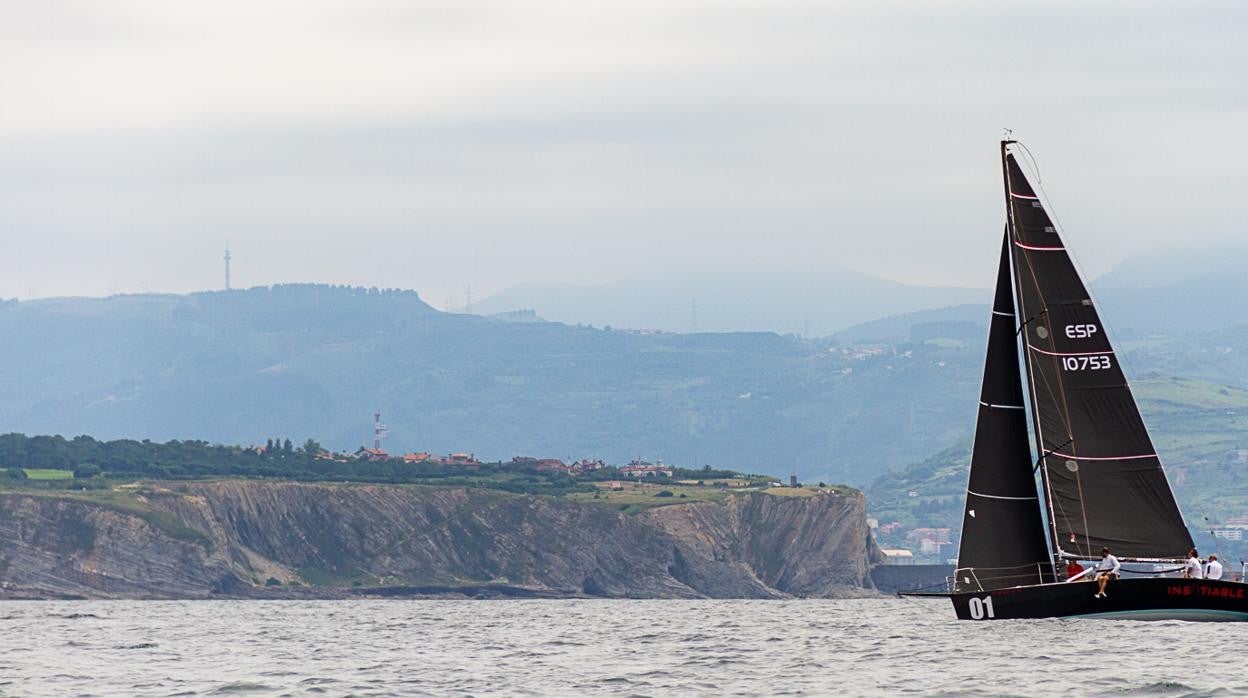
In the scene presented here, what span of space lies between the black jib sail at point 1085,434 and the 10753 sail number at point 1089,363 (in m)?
0.03

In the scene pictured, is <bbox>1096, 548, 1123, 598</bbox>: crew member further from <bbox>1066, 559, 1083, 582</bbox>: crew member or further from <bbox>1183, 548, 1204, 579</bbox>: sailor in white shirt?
<bbox>1183, 548, 1204, 579</bbox>: sailor in white shirt

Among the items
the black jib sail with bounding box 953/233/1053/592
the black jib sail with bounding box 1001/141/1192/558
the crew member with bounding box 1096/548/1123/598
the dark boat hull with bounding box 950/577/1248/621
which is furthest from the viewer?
the black jib sail with bounding box 953/233/1053/592

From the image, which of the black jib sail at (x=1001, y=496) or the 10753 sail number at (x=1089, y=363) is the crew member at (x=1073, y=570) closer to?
the black jib sail at (x=1001, y=496)

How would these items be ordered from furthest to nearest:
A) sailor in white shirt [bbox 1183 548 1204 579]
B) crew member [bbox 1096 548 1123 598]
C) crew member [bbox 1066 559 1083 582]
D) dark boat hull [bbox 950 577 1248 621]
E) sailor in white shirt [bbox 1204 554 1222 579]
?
crew member [bbox 1066 559 1083 582]
sailor in white shirt [bbox 1204 554 1222 579]
sailor in white shirt [bbox 1183 548 1204 579]
crew member [bbox 1096 548 1123 598]
dark boat hull [bbox 950 577 1248 621]

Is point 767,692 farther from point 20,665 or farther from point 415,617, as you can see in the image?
point 415,617

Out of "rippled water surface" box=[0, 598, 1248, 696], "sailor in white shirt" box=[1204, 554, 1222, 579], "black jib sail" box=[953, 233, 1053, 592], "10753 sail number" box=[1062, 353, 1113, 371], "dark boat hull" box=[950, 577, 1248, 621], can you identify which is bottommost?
"rippled water surface" box=[0, 598, 1248, 696]

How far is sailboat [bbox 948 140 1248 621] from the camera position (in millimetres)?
57812

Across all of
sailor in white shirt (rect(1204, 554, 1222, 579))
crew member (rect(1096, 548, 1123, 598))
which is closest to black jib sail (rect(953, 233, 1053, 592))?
crew member (rect(1096, 548, 1123, 598))

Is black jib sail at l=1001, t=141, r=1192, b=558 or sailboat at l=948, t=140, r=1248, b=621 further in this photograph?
black jib sail at l=1001, t=141, r=1192, b=558

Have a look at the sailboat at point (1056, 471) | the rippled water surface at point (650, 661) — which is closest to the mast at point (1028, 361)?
the sailboat at point (1056, 471)

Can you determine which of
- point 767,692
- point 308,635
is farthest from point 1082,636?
point 308,635

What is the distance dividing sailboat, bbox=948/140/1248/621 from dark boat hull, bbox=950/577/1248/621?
35mm

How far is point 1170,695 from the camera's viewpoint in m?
43.9

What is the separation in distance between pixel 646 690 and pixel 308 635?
114ft
